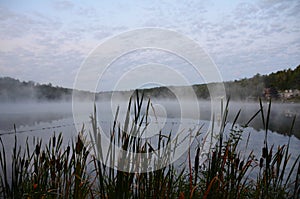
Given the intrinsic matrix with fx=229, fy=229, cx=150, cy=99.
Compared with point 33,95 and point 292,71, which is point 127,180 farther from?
point 33,95

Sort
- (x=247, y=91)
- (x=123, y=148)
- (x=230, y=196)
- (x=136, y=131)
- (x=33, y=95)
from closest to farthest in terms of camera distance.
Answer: (x=123, y=148), (x=136, y=131), (x=230, y=196), (x=247, y=91), (x=33, y=95)

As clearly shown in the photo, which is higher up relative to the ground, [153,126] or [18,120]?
[153,126]

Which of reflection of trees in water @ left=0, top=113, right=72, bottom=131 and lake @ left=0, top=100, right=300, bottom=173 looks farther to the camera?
reflection of trees in water @ left=0, top=113, right=72, bottom=131

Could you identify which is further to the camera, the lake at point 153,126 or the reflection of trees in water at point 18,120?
the reflection of trees in water at point 18,120

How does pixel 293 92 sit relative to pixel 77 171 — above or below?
above

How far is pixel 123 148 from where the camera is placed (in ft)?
4.73

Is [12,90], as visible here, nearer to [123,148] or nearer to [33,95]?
[33,95]

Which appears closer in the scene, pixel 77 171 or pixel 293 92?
pixel 77 171

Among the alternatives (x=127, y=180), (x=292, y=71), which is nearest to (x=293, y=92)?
(x=292, y=71)

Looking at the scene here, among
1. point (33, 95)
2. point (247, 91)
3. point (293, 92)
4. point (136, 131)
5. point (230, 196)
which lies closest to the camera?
point (136, 131)

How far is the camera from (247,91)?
12.4 meters

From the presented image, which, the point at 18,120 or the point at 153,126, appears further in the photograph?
the point at 18,120

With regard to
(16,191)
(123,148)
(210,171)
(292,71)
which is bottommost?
(16,191)

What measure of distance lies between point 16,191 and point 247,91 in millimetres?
12330
